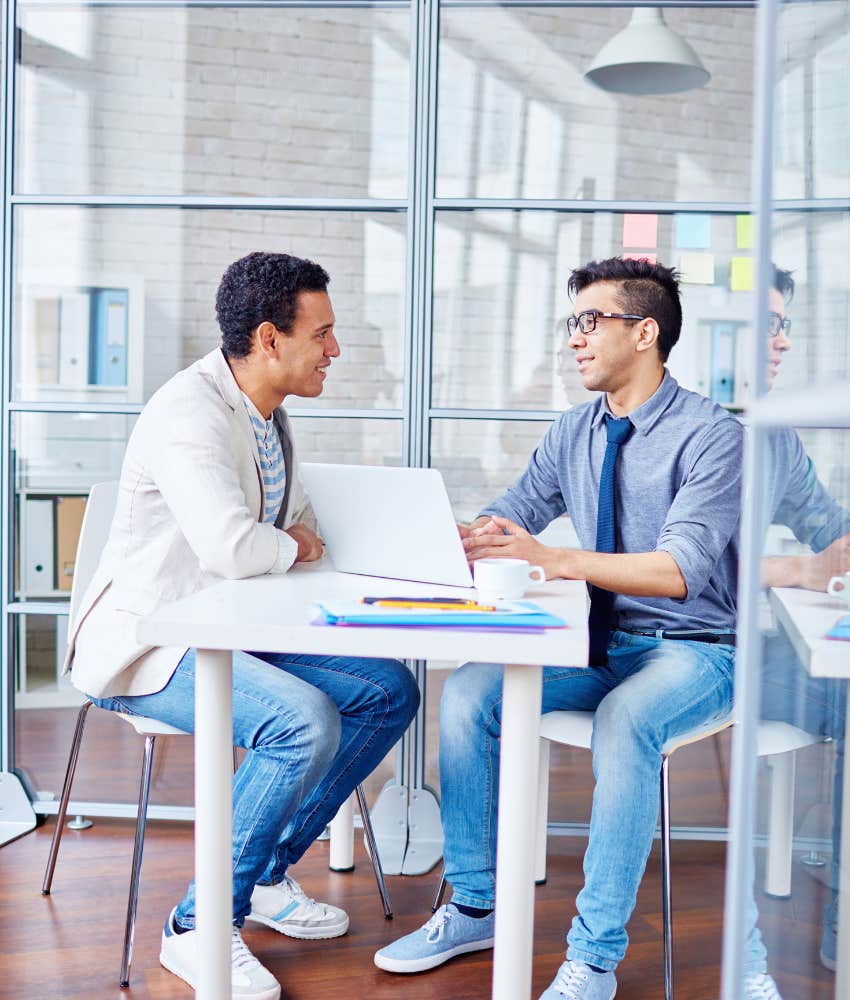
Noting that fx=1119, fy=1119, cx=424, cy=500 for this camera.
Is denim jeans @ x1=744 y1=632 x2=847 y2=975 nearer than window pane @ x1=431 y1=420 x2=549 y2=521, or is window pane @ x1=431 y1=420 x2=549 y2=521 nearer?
denim jeans @ x1=744 y1=632 x2=847 y2=975

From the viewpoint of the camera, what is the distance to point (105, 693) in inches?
77.9

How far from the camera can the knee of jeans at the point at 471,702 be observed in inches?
82.0

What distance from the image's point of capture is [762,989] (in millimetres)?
1018

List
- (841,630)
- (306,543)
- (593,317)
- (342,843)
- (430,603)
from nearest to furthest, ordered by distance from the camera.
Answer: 1. (841,630)
2. (430,603)
3. (306,543)
4. (593,317)
5. (342,843)

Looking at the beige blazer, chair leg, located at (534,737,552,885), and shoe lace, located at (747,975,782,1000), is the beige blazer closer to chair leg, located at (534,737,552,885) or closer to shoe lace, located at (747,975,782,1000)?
chair leg, located at (534,737,552,885)

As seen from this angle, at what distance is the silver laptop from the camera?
1.79 meters

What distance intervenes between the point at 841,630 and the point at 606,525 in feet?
4.53

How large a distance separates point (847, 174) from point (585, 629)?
77 centimetres

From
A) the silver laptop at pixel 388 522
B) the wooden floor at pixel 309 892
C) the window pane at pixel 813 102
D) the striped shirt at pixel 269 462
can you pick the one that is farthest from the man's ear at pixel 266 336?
the window pane at pixel 813 102

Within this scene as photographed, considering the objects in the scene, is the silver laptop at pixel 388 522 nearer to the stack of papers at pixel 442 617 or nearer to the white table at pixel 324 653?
the white table at pixel 324 653

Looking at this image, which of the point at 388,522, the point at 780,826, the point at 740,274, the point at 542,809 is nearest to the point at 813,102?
the point at 780,826

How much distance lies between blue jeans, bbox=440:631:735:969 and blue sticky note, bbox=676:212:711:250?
1.11 m

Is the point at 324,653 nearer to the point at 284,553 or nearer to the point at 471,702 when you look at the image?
the point at 284,553

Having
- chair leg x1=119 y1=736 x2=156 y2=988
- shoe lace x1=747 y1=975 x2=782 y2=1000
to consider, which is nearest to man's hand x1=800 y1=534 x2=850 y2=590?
shoe lace x1=747 y1=975 x2=782 y2=1000
